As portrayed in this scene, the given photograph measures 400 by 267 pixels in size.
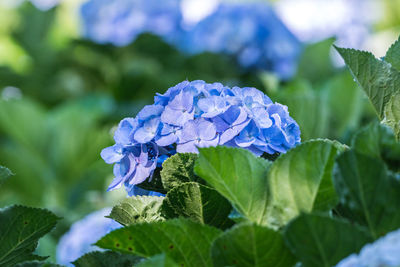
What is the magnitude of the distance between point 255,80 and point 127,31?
85cm

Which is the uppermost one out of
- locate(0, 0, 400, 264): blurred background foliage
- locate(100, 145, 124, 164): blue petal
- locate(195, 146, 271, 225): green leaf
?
locate(0, 0, 400, 264): blurred background foliage

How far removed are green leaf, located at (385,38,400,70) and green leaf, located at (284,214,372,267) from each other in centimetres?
40

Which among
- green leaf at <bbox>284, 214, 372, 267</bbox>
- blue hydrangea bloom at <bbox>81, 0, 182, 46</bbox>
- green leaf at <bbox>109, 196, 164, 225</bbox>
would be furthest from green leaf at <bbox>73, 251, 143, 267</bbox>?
blue hydrangea bloom at <bbox>81, 0, 182, 46</bbox>

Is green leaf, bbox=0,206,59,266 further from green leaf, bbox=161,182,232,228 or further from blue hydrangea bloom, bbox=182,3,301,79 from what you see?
blue hydrangea bloom, bbox=182,3,301,79

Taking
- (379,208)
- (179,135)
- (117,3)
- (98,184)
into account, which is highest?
(117,3)

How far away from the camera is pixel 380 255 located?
0.59m

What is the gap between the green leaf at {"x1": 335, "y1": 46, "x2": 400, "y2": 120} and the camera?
37.1 inches

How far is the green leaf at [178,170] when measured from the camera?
0.88 metres

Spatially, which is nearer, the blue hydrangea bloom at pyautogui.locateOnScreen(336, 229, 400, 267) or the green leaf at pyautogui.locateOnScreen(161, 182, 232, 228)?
the blue hydrangea bloom at pyautogui.locateOnScreen(336, 229, 400, 267)

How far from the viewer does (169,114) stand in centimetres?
93

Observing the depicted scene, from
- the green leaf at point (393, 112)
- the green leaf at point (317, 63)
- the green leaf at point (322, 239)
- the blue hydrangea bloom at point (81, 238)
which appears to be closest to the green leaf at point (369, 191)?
the green leaf at point (322, 239)

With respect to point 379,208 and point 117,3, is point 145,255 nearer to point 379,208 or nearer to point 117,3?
point 379,208

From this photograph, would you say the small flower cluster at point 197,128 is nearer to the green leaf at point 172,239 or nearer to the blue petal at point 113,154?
the blue petal at point 113,154

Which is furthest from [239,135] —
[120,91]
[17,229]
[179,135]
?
[120,91]
